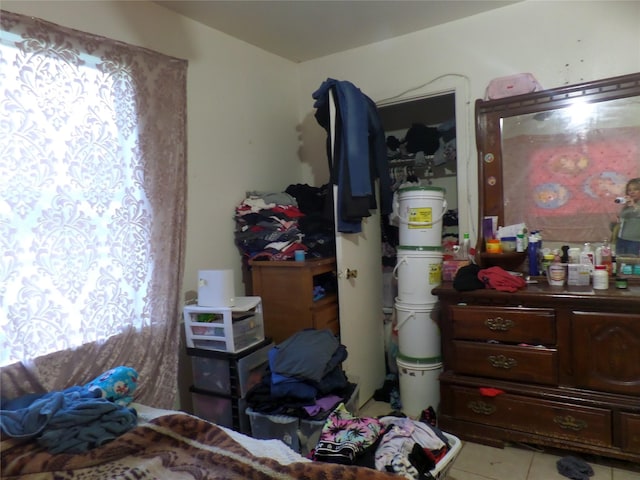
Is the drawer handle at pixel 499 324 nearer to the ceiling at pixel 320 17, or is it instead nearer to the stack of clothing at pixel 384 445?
the stack of clothing at pixel 384 445

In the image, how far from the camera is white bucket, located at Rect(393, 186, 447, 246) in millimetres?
2422

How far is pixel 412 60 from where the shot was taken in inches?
108

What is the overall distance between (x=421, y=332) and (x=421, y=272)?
35 centimetres

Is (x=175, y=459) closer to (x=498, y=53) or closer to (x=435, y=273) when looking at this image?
(x=435, y=273)

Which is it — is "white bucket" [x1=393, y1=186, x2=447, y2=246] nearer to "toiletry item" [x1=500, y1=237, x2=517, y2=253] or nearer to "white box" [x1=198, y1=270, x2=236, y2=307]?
"toiletry item" [x1=500, y1=237, x2=517, y2=253]

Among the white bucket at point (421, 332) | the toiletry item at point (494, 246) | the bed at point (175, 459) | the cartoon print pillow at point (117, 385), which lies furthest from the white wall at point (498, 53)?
the cartoon print pillow at point (117, 385)

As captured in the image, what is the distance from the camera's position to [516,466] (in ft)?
6.33

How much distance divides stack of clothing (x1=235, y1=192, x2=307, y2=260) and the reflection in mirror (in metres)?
1.26

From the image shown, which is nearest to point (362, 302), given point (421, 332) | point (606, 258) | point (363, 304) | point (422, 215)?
point (363, 304)

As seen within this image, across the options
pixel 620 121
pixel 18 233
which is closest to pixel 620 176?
pixel 620 121

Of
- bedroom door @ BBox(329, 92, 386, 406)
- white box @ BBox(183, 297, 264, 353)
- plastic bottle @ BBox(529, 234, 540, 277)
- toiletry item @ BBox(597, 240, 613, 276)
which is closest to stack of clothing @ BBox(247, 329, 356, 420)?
white box @ BBox(183, 297, 264, 353)

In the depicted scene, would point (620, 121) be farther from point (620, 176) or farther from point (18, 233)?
point (18, 233)

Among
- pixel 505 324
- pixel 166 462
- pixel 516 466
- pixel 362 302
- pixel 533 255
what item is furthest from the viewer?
pixel 362 302

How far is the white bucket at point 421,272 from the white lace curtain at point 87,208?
50.5 inches
